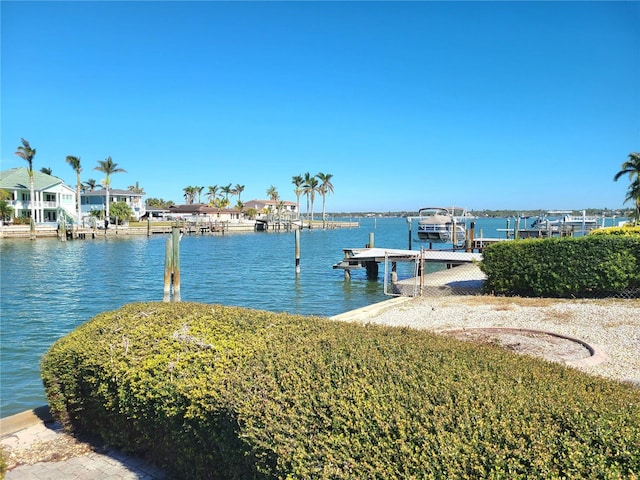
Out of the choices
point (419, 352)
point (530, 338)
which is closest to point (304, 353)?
point (419, 352)

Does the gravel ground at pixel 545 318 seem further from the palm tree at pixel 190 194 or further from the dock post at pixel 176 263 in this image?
the palm tree at pixel 190 194

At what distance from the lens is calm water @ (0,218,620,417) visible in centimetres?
1199

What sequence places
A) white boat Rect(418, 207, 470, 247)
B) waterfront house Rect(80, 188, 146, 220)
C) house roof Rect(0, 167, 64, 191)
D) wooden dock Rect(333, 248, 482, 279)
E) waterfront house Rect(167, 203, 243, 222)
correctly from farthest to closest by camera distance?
1. waterfront house Rect(167, 203, 243, 222)
2. waterfront house Rect(80, 188, 146, 220)
3. house roof Rect(0, 167, 64, 191)
4. white boat Rect(418, 207, 470, 247)
5. wooden dock Rect(333, 248, 482, 279)

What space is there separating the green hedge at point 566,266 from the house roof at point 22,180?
69.5m

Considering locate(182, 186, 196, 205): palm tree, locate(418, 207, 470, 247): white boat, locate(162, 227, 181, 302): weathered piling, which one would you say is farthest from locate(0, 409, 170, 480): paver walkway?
locate(182, 186, 196, 205): palm tree

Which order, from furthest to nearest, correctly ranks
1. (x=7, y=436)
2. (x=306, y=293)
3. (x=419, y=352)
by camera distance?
(x=306, y=293) < (x=7, y=436) < (x=419, y=352)

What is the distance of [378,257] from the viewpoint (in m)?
22.5

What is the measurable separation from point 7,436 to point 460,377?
551 centimetres

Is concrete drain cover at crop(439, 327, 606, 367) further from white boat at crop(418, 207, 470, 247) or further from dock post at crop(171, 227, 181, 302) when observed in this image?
white boat at crop(418, 207, 470, 247)

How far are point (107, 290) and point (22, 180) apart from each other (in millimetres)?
55807

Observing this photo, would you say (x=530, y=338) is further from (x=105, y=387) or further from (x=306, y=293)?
(x=306, y=293)

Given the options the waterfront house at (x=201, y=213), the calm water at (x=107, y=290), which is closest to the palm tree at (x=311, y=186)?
the waterfront house at (x=201, y=213)

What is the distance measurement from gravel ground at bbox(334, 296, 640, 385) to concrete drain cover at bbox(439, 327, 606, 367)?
9.2 inches

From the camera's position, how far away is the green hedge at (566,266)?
41.6ft
